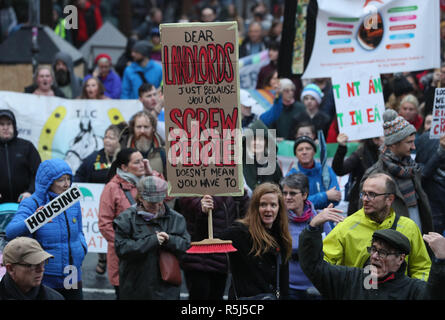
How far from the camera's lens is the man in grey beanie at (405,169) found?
8008 mm

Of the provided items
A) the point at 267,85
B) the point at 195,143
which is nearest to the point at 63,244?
the point at 195,143

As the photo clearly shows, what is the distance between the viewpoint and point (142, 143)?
9.45 m

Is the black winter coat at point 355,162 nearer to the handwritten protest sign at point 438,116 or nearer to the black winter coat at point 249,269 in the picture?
the handwritten protest sign at point 438,116

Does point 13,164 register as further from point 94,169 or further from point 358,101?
point 358,101

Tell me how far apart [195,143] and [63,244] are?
1411 mm

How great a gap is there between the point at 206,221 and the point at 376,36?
9.46 ft

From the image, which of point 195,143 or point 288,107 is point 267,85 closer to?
point 288,107

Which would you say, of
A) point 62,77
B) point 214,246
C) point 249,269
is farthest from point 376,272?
point 62,77

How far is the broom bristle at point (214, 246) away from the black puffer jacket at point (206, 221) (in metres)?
1.04

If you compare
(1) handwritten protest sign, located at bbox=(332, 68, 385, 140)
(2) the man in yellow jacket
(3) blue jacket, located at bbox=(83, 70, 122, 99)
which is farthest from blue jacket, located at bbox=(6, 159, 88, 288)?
(3) blue jacket, located at bbox=(83, 70, 122, 99)

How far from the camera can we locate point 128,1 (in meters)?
20.1
